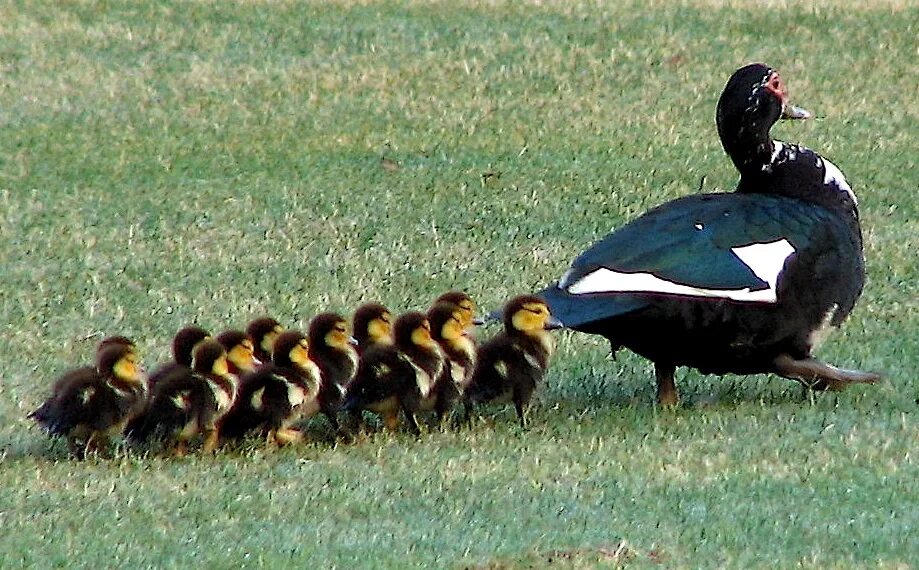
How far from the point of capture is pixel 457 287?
10.1m

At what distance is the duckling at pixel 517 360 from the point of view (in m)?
7.42

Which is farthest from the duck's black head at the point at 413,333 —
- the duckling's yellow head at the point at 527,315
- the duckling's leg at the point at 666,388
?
the duckling's leg at the point at 666,388

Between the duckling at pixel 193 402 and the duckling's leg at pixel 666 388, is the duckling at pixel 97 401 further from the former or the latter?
the duckling's leg at pixel 666 388

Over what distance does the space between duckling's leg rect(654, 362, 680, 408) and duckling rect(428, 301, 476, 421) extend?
796 millimetres

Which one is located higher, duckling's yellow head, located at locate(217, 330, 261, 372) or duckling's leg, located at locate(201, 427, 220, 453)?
duckling's yellow head, located at locate(217, 330, 261, 372)

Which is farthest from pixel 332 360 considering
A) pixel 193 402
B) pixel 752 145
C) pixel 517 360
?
pixel 752 145

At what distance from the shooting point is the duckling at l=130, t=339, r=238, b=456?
689 cm

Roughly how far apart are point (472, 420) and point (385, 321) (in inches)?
20.7

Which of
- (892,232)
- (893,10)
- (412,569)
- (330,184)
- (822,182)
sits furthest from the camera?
(893,10)

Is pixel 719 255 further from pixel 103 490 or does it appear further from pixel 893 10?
pixel 893 10

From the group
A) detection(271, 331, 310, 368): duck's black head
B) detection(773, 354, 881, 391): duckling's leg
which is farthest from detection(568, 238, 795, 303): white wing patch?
detection(271, 331, 310, 368): duck's black head

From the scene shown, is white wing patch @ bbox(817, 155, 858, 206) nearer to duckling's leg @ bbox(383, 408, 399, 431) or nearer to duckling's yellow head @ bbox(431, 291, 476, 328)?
duckling's yellow head @ bbox(431, 291, 476, 328)

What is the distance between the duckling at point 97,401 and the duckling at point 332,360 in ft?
2.20

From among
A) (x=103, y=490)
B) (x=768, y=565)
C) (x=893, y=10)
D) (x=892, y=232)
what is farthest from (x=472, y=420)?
(x=893, y=10)
